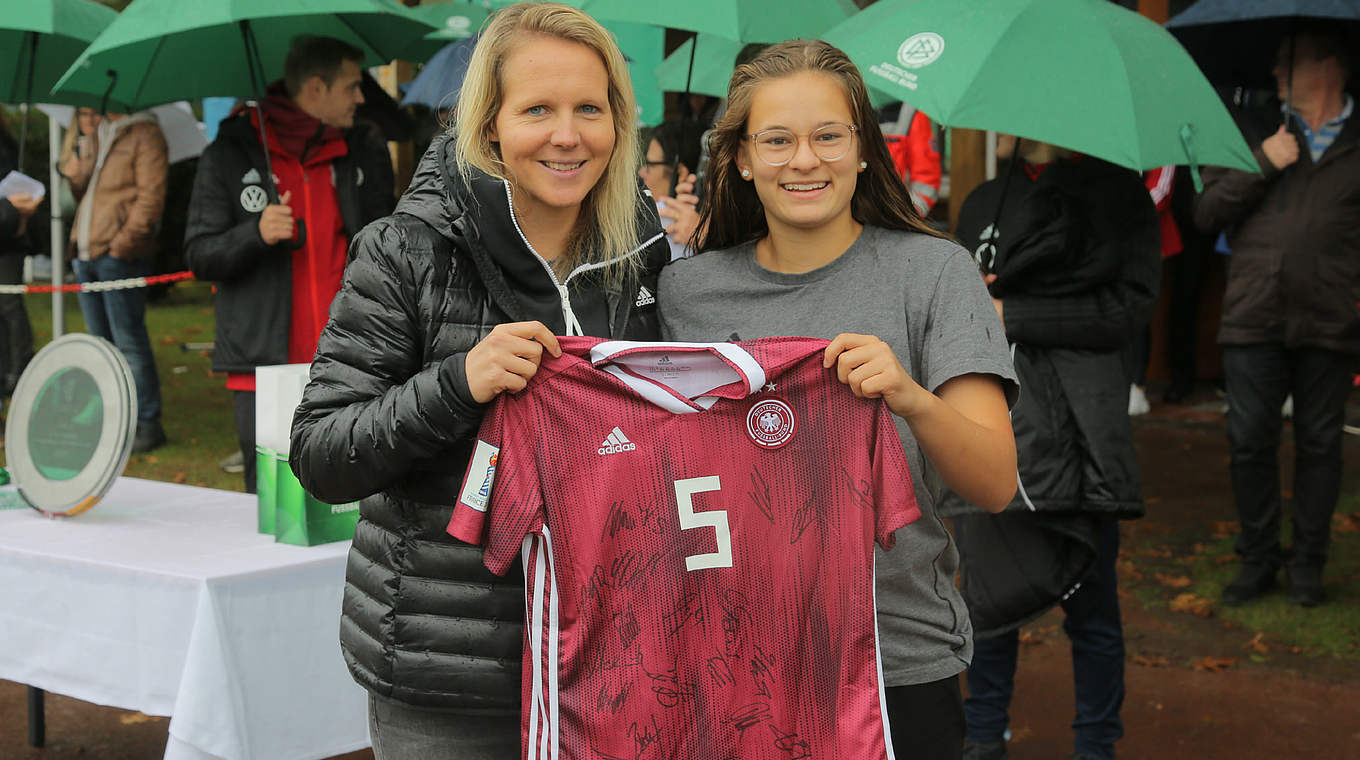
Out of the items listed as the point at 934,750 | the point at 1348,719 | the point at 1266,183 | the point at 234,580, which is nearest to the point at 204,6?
the point at 234,580

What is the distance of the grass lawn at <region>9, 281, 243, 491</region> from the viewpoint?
8375 millimetres

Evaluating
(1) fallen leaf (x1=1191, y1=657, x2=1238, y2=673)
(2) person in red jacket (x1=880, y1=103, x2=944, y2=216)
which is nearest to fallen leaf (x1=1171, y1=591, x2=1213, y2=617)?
(1) fallen leaf (x1=1191, y1=657, x2=1238, y2=673)

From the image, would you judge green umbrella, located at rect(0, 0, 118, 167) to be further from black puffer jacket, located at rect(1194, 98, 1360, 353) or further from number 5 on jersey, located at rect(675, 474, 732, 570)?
black puffer jacket, located at rect(1194, 98, 1360, 353)

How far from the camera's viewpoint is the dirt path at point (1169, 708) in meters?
4.47

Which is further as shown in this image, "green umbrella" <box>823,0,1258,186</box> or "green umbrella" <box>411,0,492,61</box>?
"green umbrella" <box>411,0,492,61</box>

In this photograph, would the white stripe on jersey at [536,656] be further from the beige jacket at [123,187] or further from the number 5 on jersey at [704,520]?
the beige jacket at [123,187]

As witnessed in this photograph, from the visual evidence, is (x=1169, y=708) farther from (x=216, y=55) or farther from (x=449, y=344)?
(x=216, y=55)

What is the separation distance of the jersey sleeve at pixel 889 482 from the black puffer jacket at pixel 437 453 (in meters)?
0.61

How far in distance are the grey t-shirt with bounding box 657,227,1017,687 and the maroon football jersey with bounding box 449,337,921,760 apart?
181 mm

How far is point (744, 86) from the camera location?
2432 millimetres

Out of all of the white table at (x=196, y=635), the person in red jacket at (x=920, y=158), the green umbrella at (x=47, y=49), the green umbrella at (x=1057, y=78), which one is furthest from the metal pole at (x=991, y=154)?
the white table at (x=196, y=635)

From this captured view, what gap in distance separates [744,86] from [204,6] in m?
3.19

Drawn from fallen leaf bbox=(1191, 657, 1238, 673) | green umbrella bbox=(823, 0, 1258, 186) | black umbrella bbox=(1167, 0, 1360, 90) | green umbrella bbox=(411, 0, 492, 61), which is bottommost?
fallen leaf bbox=(1191, 657, 1238, 673)

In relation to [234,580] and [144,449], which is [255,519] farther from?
[144,449]
